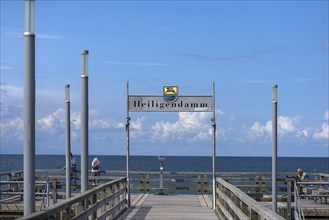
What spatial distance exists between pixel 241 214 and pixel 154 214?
5943mm

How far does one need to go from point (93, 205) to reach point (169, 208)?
22.1ft

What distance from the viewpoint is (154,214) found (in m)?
17.3

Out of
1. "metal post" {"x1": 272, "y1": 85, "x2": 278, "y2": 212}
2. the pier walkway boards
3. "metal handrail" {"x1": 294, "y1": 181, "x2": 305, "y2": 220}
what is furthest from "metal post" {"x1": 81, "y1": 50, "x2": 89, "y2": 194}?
"metal handrail" {"x1": 294, "y1": 181, "x2": 305, "y2": 220}

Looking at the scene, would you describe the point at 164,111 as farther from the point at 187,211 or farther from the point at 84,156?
the point at 84,156

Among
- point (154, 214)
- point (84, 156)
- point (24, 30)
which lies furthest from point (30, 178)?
point (154, 214)

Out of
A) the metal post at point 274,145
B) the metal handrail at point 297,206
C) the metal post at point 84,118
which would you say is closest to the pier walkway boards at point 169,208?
the metal handrail at point 297,206

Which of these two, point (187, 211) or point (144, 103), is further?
point (144, 103)

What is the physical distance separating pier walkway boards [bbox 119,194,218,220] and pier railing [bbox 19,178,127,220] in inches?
21.0

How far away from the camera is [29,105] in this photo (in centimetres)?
861

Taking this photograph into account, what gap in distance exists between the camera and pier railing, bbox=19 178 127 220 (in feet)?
29.8

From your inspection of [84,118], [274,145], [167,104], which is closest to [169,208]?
[167,104]

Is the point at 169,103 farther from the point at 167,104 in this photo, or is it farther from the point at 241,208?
the point at 241,208

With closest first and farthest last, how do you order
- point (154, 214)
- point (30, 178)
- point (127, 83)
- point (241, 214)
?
point (30, 178) < point (241, 214) < point (154, 214) < point (127, 83)

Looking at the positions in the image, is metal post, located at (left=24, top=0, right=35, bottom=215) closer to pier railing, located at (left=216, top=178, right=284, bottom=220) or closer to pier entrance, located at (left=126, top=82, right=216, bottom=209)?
pier railing, located at (left=216, top=178, right=284, bottom=220)
